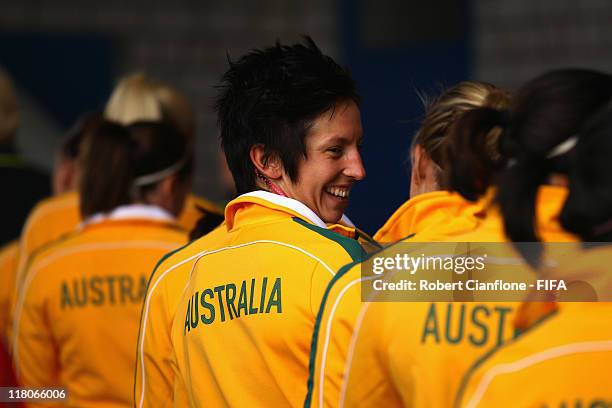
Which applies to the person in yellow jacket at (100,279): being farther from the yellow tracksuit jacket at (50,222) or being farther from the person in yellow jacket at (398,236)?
the person in yellow jacket at (398,236)

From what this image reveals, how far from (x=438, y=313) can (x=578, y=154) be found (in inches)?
12.9

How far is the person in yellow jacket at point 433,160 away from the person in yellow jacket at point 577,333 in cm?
47

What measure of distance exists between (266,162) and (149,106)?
4.38 feet

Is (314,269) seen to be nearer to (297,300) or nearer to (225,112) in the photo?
(297,300)

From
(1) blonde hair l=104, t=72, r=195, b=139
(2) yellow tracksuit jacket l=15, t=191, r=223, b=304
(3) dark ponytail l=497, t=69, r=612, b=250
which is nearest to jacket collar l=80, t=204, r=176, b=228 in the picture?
(1) blonde hair l=104, t=72, r=195, b=139

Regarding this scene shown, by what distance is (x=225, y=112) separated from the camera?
2363 millimetres

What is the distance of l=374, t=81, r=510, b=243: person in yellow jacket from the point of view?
6.74 feet

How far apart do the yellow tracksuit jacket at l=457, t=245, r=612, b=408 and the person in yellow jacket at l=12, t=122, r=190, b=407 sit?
5.71ft

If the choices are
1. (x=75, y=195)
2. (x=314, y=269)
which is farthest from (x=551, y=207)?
(x=75, y=195)

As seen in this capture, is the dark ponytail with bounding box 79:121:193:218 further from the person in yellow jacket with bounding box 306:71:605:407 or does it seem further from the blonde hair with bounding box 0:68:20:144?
the person in yellow jacket with bounding box 306:71:605:407

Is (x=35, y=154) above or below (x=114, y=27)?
below

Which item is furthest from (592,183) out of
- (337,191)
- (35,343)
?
(35,343)

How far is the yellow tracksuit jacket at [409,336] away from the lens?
1674 mm

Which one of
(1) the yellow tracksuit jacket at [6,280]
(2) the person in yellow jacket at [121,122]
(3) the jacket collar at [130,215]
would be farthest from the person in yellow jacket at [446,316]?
(1) the yellow tracksuit jacket at [6,280]
